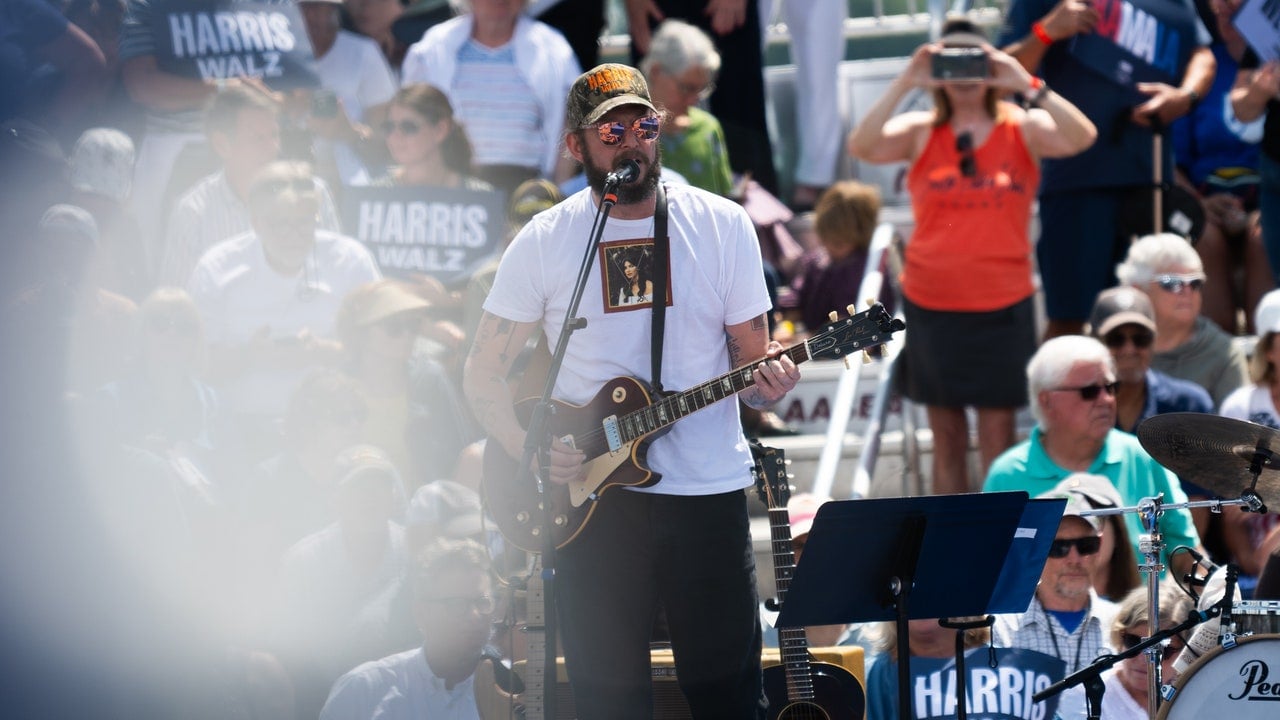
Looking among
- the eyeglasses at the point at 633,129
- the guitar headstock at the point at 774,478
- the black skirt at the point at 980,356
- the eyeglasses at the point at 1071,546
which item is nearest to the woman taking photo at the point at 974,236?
the black skirt at the point at 980,356

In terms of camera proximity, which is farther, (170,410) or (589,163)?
(170,410)

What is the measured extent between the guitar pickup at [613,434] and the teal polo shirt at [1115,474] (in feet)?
8.40

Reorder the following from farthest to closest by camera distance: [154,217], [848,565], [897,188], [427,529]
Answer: [897,188]
[154,217]
[427,529]
[848,565]

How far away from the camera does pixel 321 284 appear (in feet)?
25.7

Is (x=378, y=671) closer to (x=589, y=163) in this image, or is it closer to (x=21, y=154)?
(x=589, y=163)

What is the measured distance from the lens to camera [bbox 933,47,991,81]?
776cm

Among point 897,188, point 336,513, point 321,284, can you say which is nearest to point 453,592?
point 336,513

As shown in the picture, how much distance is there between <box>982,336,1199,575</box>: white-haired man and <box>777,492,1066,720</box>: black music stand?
199 centimetres

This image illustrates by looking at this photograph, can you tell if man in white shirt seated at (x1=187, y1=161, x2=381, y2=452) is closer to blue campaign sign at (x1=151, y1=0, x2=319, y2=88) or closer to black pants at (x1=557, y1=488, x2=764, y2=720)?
blue campaign sign at (x1=151, y1=0, x2=319, y2=88)

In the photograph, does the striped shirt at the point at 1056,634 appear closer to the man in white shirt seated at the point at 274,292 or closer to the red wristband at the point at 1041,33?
the man in white shirt seated at the point at 274,292

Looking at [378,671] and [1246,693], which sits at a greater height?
[1246,693]

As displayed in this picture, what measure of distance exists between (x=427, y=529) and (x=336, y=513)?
48 cm

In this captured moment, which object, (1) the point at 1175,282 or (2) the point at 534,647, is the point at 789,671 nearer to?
(2) the point at 534,647

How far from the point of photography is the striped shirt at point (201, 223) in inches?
324
